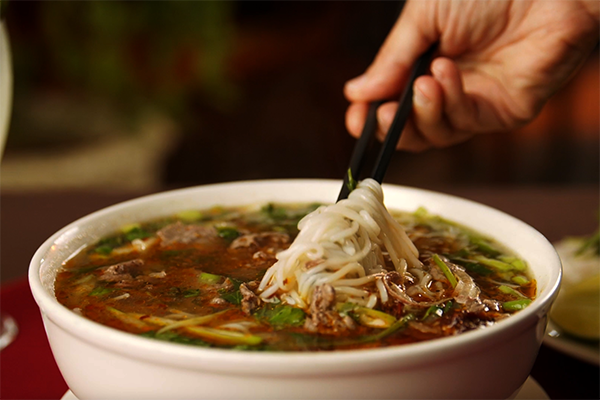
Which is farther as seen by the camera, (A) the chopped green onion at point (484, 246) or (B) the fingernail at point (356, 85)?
(B) the fingernail at point (356, 85)

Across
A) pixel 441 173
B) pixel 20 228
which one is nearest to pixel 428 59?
pixel 20 228

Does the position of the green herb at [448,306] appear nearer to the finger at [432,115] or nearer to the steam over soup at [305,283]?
the steam over soup at [305,283]

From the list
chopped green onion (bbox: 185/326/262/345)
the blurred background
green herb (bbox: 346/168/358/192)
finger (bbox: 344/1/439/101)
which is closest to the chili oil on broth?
chopped green onion (bbox: 185/326/262/345)

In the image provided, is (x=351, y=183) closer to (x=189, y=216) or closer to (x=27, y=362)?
(x=189, y=216)

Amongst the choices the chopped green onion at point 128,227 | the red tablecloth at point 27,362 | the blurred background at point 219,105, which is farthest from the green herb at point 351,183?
the blurred background at point 219,105

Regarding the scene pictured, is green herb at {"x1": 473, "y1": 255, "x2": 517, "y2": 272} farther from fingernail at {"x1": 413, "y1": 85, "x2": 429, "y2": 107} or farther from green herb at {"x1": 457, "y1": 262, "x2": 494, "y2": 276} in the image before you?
fingernail at {"x1": 413, "y1": 85, "x2": 429, "y2": 107}
